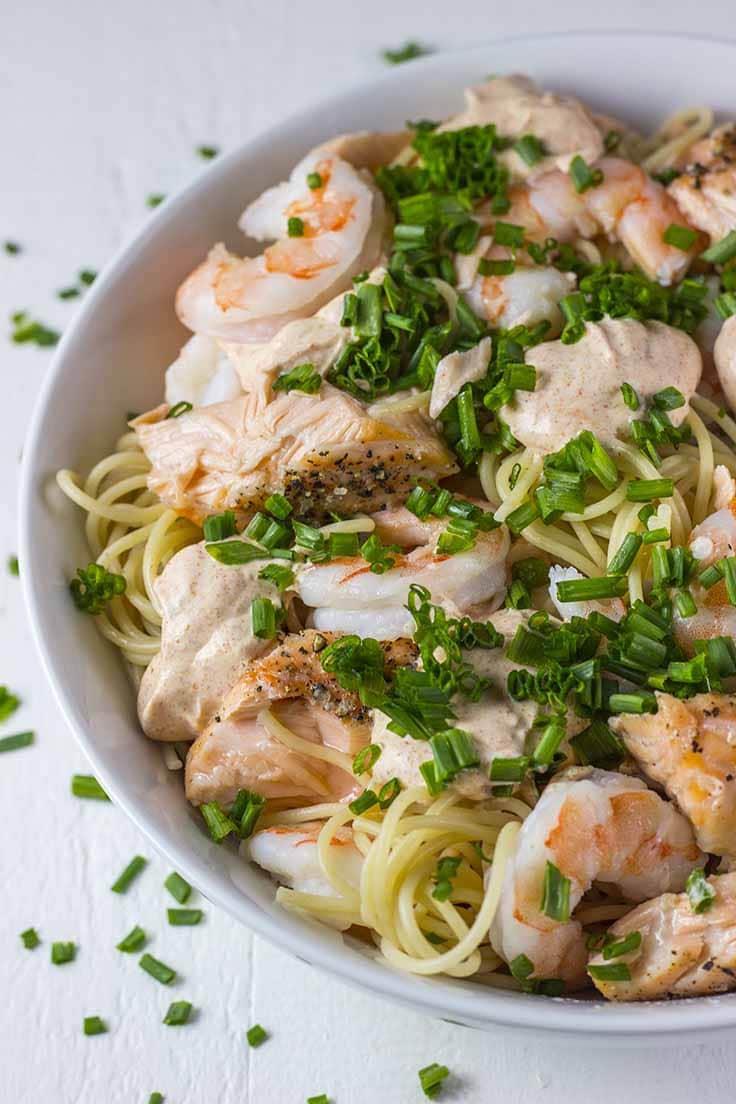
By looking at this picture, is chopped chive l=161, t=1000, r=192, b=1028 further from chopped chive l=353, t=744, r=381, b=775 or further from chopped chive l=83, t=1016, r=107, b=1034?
chopped chive l=353, t=744, r=381, b=775

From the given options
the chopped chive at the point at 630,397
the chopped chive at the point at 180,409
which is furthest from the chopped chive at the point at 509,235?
the chopped chive at the point at 180,409

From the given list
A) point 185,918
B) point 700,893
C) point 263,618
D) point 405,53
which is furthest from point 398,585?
point 405,53

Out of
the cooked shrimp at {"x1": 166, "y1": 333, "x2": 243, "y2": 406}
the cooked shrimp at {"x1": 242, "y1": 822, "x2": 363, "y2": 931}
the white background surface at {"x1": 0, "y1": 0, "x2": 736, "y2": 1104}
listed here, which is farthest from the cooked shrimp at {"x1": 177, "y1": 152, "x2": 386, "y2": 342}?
the cooked shrimp at {"x1": 242, "y1": 822, "x2": 363, "y2": 931}

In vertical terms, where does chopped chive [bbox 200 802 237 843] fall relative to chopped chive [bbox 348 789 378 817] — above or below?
below

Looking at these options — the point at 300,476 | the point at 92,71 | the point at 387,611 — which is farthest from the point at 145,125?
the point at 387,611

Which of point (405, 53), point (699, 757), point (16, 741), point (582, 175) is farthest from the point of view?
point (405, 53)

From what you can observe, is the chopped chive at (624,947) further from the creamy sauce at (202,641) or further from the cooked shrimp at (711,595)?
the creamy sauce at (202,641)

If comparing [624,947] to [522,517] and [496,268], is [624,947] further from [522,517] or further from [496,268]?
[496,268]
